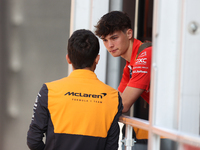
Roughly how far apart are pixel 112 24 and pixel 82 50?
22.0 inches

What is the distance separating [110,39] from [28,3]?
2079 millimetres

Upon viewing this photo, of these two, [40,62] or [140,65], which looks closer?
[140,65]

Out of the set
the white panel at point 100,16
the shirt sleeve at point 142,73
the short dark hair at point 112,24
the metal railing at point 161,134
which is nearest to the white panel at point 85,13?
the white panel at point 100,16

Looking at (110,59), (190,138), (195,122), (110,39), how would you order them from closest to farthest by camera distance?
(190,138) < (195,122) < (110,39) < (110,59)

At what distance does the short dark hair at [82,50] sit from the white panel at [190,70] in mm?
494

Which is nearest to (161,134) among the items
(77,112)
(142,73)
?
(77,112)

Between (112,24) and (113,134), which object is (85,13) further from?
(113,134)

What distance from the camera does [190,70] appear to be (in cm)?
107

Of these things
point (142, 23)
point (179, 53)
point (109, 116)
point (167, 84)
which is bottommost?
point (109, 116)

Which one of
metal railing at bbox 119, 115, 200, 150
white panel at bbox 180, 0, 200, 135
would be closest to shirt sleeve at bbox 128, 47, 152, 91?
metal railing at bbox 119, 115, 200, 150

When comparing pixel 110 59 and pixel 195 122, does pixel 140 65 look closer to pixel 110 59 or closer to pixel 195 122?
pixel 195 122

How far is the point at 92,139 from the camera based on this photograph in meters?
1.31

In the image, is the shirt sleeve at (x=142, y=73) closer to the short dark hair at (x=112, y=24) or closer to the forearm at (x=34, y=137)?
the short dark hair at (x=112, y=24)

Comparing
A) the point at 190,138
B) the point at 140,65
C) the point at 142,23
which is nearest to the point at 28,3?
the point at 142,23
